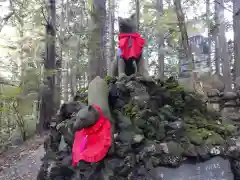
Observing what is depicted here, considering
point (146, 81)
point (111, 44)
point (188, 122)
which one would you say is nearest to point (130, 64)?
point (146, 81)

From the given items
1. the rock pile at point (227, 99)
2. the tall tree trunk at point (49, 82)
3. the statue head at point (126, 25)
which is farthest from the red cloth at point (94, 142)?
the tall tree trunk at point (49, 82)

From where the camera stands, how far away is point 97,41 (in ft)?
23.3

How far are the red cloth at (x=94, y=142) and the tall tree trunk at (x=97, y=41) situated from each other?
10.2 ft

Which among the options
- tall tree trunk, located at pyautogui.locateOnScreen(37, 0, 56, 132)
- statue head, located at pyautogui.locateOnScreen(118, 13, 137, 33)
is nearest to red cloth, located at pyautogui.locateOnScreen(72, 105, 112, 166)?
statue head, located at pyautogui.locateOnScreen(118, 13, 137, 33)

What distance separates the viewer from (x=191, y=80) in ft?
14.6

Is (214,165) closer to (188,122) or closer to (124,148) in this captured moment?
(188,122)

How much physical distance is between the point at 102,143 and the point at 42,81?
547 centimetres

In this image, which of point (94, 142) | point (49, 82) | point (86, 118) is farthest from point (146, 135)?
point (49, 82)

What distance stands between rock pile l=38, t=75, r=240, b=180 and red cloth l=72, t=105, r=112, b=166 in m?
0.14

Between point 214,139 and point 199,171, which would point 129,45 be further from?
point 199,171

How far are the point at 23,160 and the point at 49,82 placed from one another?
2543mm

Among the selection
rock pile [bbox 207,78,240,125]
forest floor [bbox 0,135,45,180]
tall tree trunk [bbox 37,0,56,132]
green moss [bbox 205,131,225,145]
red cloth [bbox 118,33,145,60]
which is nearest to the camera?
green moss [bbox 205,131,225,145]

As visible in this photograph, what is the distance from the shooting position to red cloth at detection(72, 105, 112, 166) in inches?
124

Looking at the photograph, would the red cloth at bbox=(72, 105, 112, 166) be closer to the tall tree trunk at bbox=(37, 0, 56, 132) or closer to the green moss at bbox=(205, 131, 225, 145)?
the green moss at bbox=(205, 131, 225, 145)
